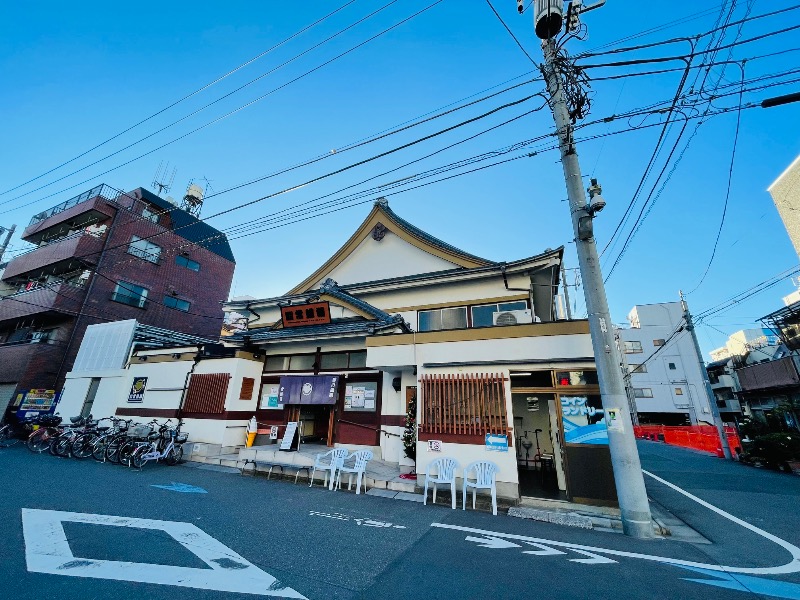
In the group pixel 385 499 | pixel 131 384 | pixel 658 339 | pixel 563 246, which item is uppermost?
pixel 658 339

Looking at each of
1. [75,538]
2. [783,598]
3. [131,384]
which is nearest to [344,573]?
[75,538]

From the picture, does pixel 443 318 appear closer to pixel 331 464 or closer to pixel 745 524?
pixel 331 464

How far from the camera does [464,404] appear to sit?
816 centimetres

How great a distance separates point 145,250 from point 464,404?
24885 mm

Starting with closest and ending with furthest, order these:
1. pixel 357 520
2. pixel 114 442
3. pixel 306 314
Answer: pixel 357 520, pixel 114 442, pixel 306 314

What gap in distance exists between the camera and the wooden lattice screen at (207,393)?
1205cm

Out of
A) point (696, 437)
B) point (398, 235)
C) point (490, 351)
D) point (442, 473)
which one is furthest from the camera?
point (696, 437)

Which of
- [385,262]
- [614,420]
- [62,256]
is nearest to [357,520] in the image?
[614,420]

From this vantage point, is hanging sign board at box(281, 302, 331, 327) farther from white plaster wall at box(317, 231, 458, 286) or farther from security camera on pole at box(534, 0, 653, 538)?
security camera on pole at box(534, 0, 653, 538)

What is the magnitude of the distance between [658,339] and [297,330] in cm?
4156

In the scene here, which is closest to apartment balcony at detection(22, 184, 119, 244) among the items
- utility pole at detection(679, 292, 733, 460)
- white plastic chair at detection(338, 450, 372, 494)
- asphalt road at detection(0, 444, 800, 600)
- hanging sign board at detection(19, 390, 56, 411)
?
hanging sign board at detection(19, 390, 56, 411)

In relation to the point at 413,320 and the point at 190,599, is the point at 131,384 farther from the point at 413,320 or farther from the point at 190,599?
the point at 190,599

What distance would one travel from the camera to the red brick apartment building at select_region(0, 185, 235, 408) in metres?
18.6

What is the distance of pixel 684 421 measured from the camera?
34.2 meters
